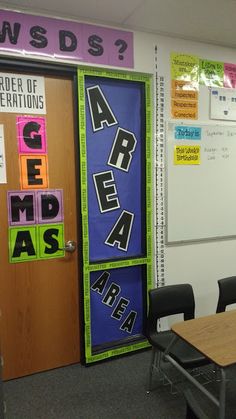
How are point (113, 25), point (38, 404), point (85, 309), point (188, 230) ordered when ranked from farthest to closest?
point (188, 230) → point (85, 309) → point (113, 25) → point (38, 404)

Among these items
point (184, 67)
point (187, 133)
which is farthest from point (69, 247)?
point (184, 67)

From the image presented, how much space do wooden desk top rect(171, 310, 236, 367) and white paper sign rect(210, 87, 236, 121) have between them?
171 centimetres

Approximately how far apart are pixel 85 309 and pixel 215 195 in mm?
1490

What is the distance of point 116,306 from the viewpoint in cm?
266

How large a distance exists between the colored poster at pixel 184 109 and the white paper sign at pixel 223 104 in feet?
0.58

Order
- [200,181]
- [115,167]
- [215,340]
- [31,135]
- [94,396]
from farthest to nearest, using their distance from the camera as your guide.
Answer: [200,181] < [115,167] < [31,135] < [94,396] < [215,340]

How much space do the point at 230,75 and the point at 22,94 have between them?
5.94ft

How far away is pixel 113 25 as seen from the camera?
2.35m

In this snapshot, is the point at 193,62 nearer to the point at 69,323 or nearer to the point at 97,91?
the point at 97,91

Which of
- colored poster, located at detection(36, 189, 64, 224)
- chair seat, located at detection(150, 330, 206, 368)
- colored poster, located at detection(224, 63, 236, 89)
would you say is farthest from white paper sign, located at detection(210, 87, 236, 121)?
chair seat, located at detection(150, 330, 206, 368)

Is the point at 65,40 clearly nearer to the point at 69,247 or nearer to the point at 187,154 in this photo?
the point at 187,154

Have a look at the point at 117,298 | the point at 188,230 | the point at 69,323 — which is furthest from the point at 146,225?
the point at 69,323

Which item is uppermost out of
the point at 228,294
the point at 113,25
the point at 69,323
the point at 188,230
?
the point at 113,25

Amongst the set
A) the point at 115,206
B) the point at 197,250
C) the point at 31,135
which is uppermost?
the point at 31,135
